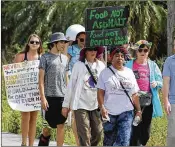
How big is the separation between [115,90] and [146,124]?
146cm

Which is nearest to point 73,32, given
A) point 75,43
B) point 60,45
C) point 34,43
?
point 75,43

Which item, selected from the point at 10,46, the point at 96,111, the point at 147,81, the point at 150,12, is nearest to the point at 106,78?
the point at 96,111

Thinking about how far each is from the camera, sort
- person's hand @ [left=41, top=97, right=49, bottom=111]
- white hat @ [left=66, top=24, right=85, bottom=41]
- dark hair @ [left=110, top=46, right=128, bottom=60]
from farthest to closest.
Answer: white hat @ [left=66, top=24, right=85, bottom=41] < person's hand @ [left=41, top=97, right=49, bottom=111] < dark hair @ [left=110, top=46, right=128, bottom=60]

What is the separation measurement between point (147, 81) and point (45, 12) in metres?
23.1

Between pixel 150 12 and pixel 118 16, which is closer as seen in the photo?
pixel 118 16

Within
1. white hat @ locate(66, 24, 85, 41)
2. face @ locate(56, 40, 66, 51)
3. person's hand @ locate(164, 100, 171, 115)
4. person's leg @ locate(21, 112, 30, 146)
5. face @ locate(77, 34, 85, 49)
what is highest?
white hat @ locate(66, 24, 85, 41)

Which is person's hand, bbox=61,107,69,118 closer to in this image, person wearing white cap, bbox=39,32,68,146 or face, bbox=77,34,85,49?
person wearing white cap, bbox=39,32,68,146

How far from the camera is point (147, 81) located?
10.0m

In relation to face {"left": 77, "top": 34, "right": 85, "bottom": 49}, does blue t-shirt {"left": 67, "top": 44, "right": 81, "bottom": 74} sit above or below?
below

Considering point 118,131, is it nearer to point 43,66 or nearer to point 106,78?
point 106,78

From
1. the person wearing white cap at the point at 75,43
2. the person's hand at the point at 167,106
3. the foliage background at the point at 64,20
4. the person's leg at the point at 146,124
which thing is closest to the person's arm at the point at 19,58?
the person wearing white cap at the point at 75,43

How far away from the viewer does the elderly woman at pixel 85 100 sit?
9.22 meters

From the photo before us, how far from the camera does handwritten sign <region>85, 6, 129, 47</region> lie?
1017 cm

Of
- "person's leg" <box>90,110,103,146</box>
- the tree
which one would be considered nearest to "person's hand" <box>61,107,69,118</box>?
"person's leg" <box>90,110,103,146</box>
